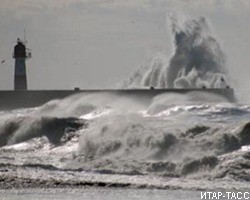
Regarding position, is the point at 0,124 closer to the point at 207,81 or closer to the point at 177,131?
the point at 177,131

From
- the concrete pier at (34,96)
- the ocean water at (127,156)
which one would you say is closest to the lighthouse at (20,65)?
the concrete pier at (34,96)

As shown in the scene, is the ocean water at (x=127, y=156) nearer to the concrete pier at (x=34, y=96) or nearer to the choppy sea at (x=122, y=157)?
the choppy sea at (x=122, y=157)

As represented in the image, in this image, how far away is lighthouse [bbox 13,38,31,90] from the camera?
185ft

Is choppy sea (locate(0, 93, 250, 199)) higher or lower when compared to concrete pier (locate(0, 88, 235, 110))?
higher

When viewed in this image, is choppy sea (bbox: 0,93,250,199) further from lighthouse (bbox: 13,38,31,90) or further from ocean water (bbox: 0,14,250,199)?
lighthouse (bbox: 13,38,31,90)

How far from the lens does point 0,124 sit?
34.1 metres

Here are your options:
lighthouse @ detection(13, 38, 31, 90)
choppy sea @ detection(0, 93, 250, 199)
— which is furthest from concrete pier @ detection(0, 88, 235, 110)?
choppy sea @ detection(0, 93, 250, 199)

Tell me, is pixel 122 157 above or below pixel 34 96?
above

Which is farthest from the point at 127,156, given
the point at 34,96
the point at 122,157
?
the point at 34,96

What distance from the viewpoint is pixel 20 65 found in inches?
2264

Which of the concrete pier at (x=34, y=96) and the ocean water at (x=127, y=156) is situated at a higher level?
the ocean water at (x=127, y=156)

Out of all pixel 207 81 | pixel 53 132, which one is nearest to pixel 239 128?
pixel 53 132

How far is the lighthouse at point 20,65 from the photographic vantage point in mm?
56500

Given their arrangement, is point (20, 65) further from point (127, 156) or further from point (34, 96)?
point (127, 156)
